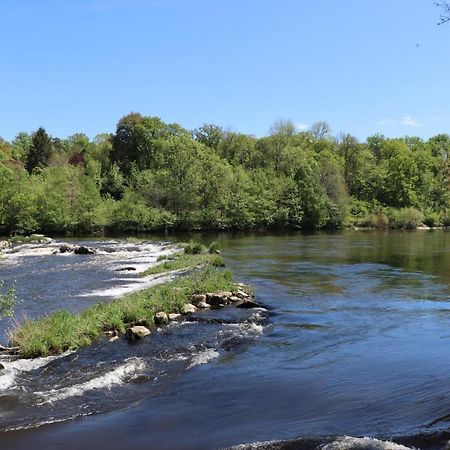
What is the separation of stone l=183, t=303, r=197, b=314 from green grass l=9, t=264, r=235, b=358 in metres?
0.17

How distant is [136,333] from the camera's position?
15750 millimetres

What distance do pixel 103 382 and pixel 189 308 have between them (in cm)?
769

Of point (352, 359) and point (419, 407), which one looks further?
point (352, 359)

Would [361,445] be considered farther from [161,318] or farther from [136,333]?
[161,318]

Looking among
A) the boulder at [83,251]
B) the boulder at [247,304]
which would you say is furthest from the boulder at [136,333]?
the boulder at [83,251]

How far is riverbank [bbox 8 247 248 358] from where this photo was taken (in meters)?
14.3

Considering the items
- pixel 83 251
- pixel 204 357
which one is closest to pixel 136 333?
pixel 204 357

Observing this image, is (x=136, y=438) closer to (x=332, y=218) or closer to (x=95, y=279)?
(x=95, y=279)

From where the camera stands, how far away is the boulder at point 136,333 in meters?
15.7

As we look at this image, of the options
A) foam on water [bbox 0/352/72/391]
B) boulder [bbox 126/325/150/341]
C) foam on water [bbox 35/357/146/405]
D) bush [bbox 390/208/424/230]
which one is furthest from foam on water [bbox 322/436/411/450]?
bush [bbox 390/208/424/230]

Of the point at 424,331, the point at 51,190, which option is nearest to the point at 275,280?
the point at 424,331

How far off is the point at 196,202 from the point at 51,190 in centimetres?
2078

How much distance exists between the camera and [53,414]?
10125 millimetres

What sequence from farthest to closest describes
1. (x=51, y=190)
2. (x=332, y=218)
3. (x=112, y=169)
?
1. (x=112, y=169)
2. (x=332, y=218)
3. (x=51, y=190)
